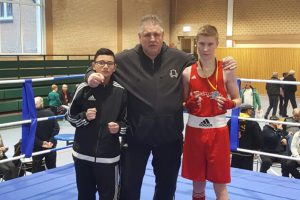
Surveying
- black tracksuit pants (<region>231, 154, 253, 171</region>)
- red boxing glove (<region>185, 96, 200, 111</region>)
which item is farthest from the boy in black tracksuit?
black tracksuit pants (<region>231, 154, 253, 171</region>)

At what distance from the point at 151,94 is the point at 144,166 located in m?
0.47

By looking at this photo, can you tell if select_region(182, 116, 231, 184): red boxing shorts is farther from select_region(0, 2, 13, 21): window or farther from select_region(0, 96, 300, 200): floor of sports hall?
select_region(0, 2, 13, 21): window

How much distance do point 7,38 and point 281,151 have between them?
1148 centimetres

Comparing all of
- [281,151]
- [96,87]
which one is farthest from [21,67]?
[96,87]

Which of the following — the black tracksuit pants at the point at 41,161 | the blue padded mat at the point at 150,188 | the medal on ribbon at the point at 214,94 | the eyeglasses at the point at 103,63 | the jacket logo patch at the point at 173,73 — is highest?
the eyeglasses at the point at 103,63

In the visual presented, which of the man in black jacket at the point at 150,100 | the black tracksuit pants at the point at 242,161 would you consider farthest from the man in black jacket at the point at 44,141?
the man in black jacket at the point at 150,100

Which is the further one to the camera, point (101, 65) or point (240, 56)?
point (240, 56)

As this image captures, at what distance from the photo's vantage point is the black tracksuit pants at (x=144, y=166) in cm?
232

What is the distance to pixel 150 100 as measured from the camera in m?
2.24

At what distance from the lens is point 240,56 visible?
701 inches

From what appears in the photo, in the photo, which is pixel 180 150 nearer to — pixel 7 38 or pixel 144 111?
pixel 144 111

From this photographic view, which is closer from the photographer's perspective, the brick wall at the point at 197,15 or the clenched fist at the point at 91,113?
the clenched fist at the point at 91,113

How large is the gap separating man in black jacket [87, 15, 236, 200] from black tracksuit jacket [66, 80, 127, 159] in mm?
82

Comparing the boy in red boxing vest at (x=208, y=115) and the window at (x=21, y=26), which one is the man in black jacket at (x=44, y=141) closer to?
the boy in red boxing vest at (x=208, y=115)
